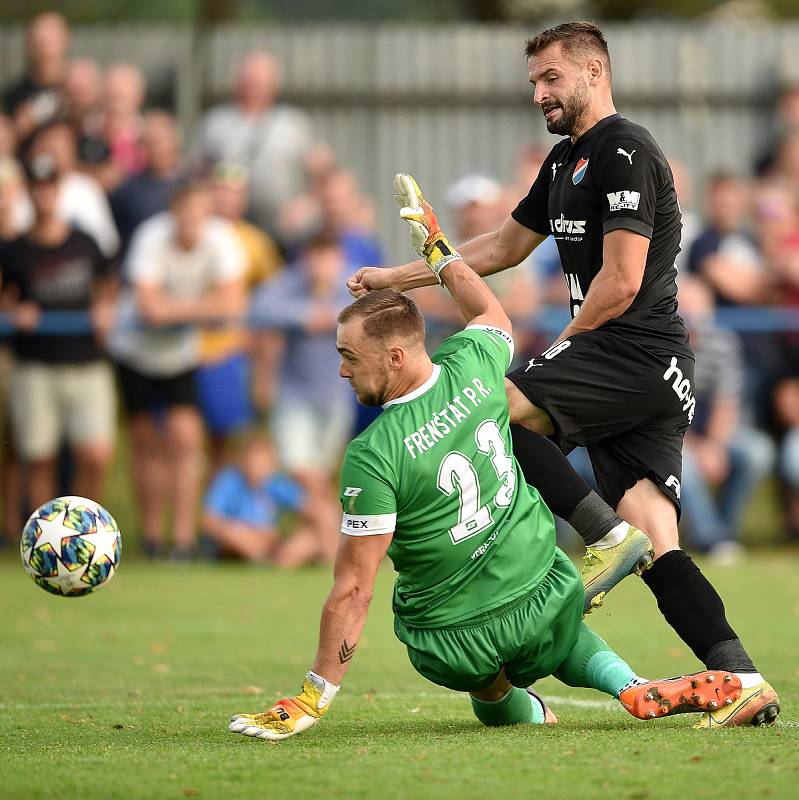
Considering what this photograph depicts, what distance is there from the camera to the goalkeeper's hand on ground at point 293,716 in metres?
5.38

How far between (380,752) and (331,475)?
8153 millimetres

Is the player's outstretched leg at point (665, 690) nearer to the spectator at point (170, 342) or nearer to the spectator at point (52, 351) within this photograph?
the spectator at point (170, 342)

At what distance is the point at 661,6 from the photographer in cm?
2744

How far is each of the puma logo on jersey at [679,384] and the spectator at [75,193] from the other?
8.50 meters

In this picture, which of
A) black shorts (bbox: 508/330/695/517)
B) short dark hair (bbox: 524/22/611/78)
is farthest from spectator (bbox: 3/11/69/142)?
black shorts (bbox: 508/330/695/517)

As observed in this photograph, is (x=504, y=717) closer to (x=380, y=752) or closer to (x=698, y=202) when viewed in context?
(x=380, y=752)

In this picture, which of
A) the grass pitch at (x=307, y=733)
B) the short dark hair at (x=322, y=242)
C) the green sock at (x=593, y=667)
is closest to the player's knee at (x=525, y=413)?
the green sock at (x=593, y=667)

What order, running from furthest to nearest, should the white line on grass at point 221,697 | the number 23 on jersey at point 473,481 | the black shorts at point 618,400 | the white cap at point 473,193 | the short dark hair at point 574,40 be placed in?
the white cap at point 473,193, the white line on grass at point 221,697, the short dark hair at point 574,40, the black shorts at point 618,400, the number 23 on jersey at point 473,481

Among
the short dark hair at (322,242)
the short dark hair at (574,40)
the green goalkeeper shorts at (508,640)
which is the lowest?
the green goalkeeper shorts at (508,640)

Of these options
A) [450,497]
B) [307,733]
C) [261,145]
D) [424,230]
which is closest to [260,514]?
[261,145]

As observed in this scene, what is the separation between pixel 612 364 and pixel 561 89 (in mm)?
1129

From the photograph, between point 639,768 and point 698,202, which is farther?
point 698,202

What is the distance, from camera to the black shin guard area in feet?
19.6

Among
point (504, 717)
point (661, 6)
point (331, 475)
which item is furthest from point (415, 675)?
point (661, 6)
